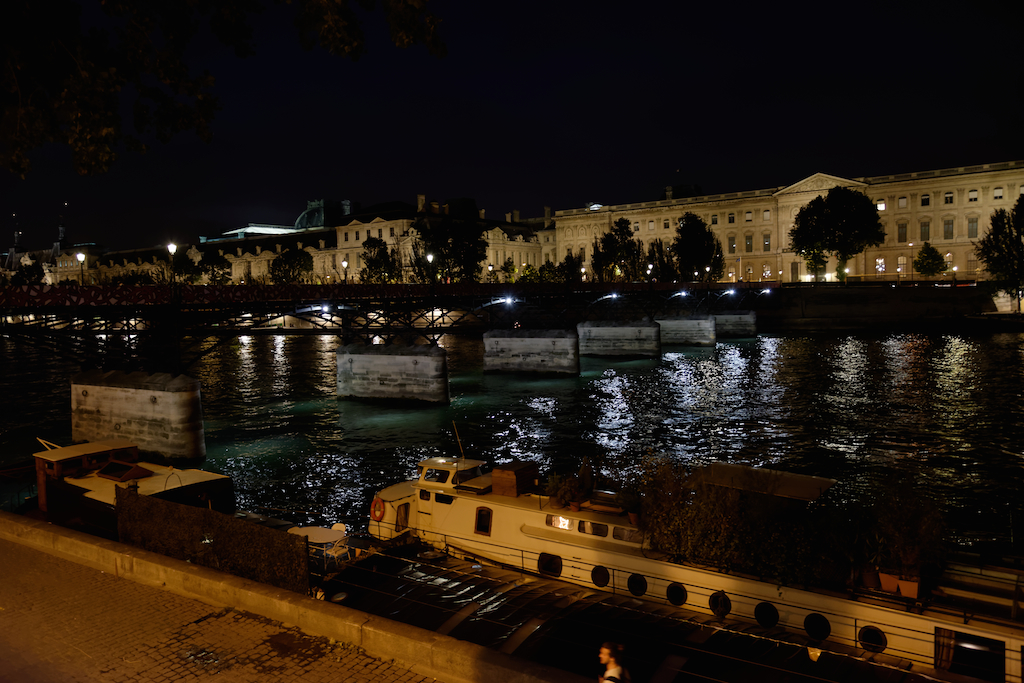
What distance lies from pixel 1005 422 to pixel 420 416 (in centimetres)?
3260

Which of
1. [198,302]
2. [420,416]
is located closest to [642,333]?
[420,416]

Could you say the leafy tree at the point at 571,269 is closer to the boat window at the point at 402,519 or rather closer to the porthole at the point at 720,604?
the boat window at the point at 402,519

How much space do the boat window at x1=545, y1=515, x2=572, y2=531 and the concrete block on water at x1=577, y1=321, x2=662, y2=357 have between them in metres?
57.0

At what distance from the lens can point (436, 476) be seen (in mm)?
18344

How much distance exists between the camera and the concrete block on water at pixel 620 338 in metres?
72.9

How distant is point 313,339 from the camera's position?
10700 cm

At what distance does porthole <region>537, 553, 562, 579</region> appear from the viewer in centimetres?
1533

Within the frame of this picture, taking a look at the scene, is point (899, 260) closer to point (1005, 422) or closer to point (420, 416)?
point (1005, 422)

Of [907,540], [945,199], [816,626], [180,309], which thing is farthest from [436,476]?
[945,199]

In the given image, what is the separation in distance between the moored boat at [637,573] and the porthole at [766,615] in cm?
2

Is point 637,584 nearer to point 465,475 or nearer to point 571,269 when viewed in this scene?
point 465,475

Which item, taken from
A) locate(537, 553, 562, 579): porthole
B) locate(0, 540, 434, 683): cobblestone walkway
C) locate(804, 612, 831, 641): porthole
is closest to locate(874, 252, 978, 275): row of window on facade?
locate(537, 553, 562, 579): porthole

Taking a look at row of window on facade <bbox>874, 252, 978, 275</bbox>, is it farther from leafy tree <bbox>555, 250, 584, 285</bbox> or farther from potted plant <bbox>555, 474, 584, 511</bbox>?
potted plant <bbox>555, 474, 584, 511</bbox>

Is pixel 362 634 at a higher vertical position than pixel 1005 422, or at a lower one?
higher
